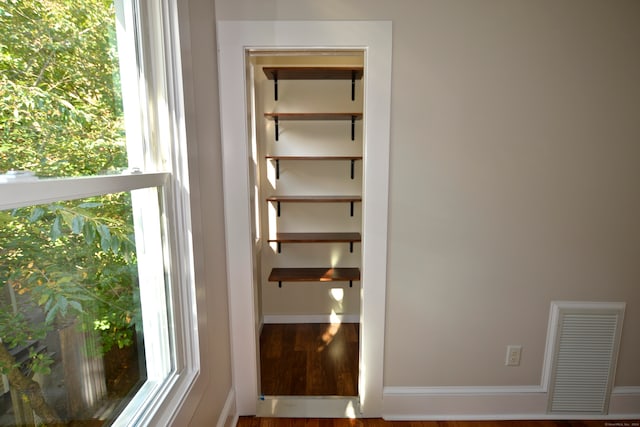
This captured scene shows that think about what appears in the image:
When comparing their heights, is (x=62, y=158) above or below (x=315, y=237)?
above

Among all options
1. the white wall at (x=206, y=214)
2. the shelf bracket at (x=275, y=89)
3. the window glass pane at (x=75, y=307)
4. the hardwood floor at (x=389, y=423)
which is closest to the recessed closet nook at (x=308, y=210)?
the shelf bracket at (x=275, y=89)

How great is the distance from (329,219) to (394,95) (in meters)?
1.37

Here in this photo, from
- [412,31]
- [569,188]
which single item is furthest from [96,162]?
[569,188]

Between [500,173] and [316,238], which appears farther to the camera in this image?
[316,238]

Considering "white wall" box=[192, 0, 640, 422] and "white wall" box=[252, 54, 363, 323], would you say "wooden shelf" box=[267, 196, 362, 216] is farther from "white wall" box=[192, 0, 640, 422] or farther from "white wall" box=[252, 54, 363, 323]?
"white wall" box=[192, 0, 640, 422]

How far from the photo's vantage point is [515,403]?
1.83 metres

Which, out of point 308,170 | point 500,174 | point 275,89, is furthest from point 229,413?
point 275,89

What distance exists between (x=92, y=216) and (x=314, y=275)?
1.98 metres

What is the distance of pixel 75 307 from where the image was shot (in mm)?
725

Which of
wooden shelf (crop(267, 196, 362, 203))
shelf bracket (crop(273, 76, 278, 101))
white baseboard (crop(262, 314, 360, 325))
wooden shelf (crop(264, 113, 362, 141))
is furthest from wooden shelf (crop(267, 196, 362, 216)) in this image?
white baseboard (crop(262, 314, 360, 325))

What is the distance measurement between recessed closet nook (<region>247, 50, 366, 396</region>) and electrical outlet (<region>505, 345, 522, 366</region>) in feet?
3.30

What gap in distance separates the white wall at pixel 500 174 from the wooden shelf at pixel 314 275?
0.85m

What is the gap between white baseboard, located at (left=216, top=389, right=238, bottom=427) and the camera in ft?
5.18

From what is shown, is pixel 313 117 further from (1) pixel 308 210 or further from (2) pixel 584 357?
(2) pixel 584 357
